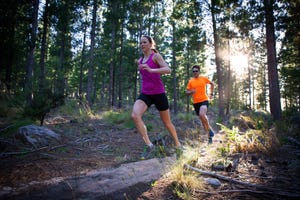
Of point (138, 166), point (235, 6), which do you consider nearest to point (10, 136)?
point (138, 166)

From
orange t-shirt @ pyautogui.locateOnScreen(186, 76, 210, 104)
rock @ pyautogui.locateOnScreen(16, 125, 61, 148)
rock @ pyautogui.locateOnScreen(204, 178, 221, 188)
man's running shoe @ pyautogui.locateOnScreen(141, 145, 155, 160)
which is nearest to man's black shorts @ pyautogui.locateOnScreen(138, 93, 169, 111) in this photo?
man's running shoe @ pyautogui.locateOnScreen(141, 145, 155, 160)

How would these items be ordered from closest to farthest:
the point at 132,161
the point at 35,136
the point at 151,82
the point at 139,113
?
the point at 132,161 → the point at 139,113 → the point at 151,82 → the point at 35,136

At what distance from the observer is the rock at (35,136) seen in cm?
404

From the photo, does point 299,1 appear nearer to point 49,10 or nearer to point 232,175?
point 232,175

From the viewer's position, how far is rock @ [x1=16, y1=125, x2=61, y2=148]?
13.2 ft

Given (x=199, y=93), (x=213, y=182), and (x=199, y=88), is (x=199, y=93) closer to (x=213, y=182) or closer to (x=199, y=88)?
(x=199, y=88)

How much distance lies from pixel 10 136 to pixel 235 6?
10214 millimetres

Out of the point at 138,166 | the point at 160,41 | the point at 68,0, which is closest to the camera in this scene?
the point at 138,166

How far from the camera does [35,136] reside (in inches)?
164

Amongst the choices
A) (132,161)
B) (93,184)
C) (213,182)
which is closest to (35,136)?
(132,161)

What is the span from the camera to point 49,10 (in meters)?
12.4

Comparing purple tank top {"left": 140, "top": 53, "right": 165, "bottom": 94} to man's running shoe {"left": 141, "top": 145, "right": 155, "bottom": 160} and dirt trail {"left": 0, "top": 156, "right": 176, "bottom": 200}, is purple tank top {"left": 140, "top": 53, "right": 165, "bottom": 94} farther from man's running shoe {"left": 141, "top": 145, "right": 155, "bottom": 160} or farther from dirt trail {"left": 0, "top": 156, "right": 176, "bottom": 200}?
dirt trail {"left": 0, "top": 156, "right": 176, "bottom": 200}

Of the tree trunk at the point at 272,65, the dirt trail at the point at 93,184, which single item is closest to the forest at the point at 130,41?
the tree trunk at the point at 272,65

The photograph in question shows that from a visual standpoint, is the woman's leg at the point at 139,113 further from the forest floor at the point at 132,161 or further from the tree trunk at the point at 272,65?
the tree trunk at the point at 272,65
